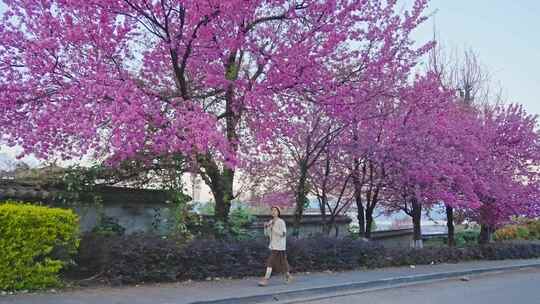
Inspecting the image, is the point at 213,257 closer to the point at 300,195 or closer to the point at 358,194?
the point at 300,195

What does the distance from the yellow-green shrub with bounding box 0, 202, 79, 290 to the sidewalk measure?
406mm

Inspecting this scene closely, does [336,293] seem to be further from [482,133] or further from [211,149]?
[482,133]

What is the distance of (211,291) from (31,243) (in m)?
3.32

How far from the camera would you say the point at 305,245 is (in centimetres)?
1509

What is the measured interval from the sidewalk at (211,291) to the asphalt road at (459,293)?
0.70m

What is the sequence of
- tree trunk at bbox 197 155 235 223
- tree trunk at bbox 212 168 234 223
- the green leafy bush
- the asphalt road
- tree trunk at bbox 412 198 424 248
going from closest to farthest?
1. the green leafy bush
2. the asphalt road
3. tree trunk at bbox 197 155 235 223
4. tree trunk at bbox 212 168 234 223
5. tree trunk at bbox 412 198 424 248

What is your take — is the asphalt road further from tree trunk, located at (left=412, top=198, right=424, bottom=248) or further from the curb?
tree trunk, located at (left=412, top=198, right=424, bottom=248)

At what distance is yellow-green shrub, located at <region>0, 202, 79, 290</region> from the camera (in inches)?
377

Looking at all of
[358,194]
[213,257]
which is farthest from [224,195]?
[358,194]

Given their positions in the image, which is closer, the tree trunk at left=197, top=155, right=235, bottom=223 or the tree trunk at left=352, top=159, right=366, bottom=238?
the tree trunk at left=197, top=155, right=235, bottom=223

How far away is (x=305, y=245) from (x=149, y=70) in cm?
601

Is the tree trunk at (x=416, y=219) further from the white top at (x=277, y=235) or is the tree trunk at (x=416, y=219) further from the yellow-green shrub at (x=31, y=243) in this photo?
the yellow-green shrub at (x=31, y=243)

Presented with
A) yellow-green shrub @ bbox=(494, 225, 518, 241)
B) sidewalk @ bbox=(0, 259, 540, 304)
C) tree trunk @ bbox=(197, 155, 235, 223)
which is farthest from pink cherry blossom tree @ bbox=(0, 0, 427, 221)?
yellow-green shrub @ bbox=(494, 225, 518, 241)

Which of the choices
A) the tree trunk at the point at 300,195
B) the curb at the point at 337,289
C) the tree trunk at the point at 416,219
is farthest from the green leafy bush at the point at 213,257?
the tree trunk at the point at 416,219
